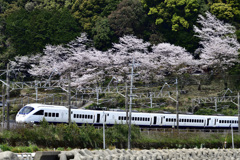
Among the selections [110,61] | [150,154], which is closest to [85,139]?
[150,154]

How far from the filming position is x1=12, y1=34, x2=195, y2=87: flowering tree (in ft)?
205

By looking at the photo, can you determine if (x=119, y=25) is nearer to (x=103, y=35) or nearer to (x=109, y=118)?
(x=103, y=35)

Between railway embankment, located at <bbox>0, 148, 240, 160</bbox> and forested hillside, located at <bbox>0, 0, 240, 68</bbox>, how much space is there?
49.3 meters

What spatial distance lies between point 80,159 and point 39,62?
57.2 m

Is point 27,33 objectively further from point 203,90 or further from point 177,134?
point 177,134

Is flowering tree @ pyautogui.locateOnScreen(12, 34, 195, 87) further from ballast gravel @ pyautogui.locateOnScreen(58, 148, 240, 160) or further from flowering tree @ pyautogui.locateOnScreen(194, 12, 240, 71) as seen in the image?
ballast gravel @ pyautogui.locateOnScreen(58, 148, 240, 160)

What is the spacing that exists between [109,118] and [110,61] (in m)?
20.7

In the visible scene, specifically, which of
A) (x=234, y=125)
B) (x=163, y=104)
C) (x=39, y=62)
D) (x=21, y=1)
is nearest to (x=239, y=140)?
(x=234, y=125)

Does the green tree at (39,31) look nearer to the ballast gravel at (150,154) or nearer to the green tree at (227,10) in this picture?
the green tree at (227,10)

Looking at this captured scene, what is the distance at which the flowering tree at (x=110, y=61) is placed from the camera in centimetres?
6259

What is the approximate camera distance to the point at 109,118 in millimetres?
43594

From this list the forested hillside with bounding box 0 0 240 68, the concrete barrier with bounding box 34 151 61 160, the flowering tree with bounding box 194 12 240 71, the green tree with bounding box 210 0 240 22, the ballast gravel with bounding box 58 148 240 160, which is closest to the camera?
the concrete barrier with bounding box 34 151 61 160

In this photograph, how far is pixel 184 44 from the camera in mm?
66312

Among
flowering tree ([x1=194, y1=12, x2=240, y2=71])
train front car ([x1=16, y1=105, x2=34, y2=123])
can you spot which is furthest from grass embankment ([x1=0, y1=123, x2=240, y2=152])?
flowering tree ([x1=194, y1=12, x2=240, y2=71])
